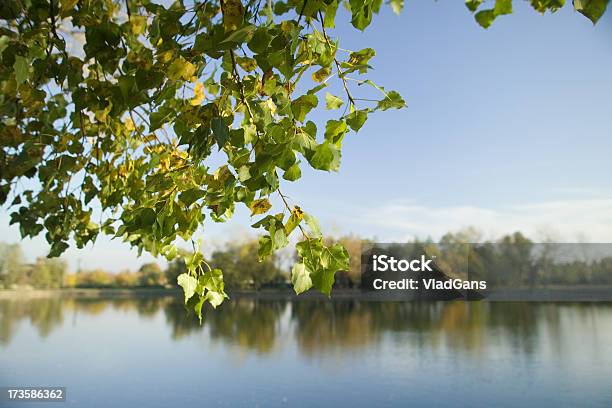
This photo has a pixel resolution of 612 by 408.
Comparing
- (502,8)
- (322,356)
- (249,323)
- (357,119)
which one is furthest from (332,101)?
(249,323)

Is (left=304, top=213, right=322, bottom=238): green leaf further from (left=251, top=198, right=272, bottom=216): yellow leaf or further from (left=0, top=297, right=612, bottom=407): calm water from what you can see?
(left=0, top=297, right=612, bottom=407): calm water

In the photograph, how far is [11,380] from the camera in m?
19.7

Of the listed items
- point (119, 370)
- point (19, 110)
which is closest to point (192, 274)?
point (19, 110)

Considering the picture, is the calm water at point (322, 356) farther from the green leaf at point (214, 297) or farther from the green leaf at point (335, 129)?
the green leaf at point (335, 129)

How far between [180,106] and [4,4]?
645mm

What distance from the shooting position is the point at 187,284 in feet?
4.68

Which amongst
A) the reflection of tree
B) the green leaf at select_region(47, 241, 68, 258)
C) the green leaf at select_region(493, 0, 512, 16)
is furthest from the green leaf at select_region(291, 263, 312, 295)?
the reflection of tree

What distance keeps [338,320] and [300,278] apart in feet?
107

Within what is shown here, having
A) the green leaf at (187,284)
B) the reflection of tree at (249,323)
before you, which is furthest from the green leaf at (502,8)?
the reflection of tree at (249,323)

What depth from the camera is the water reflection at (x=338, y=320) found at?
83.8 feet

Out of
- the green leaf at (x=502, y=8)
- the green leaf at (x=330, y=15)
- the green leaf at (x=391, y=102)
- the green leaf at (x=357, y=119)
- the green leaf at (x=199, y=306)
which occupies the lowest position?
the green leaf at (x=199, y=306)

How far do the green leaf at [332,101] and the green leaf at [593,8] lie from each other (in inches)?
20.5

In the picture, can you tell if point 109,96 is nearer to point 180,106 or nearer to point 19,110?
point 180,106

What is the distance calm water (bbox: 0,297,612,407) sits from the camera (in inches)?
674
